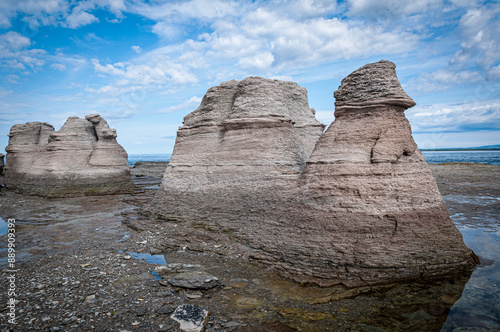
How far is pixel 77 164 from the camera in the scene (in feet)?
68.8

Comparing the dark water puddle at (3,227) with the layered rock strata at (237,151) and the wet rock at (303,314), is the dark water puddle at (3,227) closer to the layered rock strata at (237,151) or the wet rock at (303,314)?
the layered rock strata at (237,151)

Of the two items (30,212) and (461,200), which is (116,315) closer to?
(30,212)

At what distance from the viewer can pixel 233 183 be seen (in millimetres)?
10438

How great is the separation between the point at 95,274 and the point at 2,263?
3.32m

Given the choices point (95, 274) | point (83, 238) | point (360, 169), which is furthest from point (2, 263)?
point (360, 169)

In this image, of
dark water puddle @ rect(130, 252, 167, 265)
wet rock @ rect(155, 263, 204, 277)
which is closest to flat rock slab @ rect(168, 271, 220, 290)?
wet rock @ rect(155, 263, 204, 277)

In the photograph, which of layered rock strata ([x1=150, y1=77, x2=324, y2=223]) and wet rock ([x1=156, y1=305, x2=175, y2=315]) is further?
layered rock strata ([x1=150, y1=77, x2=324, y2=223])

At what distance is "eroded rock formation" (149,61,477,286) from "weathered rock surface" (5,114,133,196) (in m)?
14.2

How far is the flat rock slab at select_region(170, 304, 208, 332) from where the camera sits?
504 cm

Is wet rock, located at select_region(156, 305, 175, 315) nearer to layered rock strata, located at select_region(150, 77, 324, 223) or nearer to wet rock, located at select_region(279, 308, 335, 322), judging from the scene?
wet rock, located at select_region(279, 308, 335, 322)

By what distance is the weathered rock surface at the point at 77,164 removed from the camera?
20.7 meters

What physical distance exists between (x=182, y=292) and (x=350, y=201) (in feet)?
15.1

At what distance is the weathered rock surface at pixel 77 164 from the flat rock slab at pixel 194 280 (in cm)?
1588

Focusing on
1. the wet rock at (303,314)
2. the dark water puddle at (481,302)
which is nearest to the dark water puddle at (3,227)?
the wet rock at (303,314)
